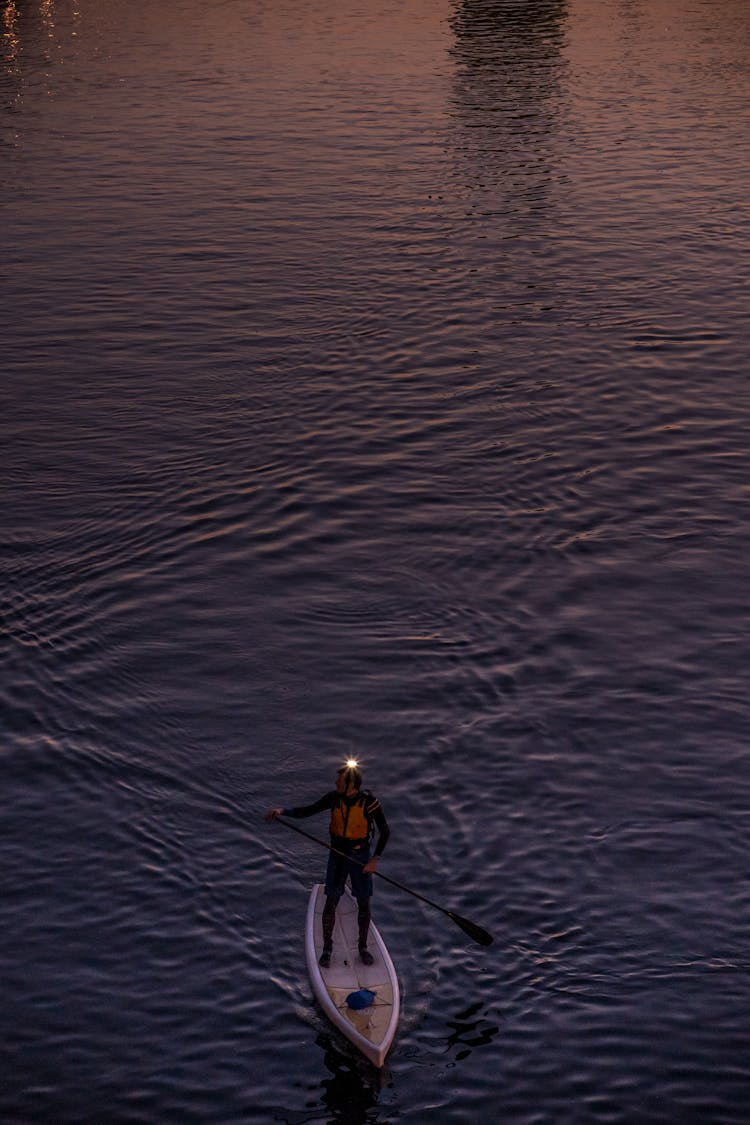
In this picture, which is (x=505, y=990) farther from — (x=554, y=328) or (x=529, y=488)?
(x=554, y=328)

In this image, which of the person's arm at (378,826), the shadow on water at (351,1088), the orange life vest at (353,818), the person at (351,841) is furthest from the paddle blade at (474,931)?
the shadow on water at (351,1088)

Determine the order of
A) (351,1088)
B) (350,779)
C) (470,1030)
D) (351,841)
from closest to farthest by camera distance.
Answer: (351,1088)
(350,779)
(470,1030)
(351,841)

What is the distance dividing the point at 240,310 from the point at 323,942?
95.1 ft

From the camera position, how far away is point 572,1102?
52.3 feet

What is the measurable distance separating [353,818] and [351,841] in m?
0.35

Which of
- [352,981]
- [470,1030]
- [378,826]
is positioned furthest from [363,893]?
[470,1030]

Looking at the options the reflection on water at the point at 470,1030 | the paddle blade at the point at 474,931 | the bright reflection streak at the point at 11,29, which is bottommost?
the reflection on water at the point at 470,1030

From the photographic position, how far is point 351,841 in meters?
17.0

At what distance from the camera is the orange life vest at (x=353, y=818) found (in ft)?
55.1

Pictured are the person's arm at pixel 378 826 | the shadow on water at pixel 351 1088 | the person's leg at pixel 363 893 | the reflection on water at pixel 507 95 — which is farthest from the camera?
the reflection on water at pixel 507 95

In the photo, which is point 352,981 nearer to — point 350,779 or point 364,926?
point 364,926

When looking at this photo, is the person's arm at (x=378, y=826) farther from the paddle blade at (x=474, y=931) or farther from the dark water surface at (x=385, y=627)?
the dark water surface at (x=385, y=627)

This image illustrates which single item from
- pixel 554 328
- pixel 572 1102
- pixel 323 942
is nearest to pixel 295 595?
pixel 323 942

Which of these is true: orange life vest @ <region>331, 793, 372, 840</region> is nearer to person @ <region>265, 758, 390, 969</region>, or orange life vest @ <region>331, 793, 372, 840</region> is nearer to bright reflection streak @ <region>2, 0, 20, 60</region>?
person @ <region>265, 758, 390, 969</region>
